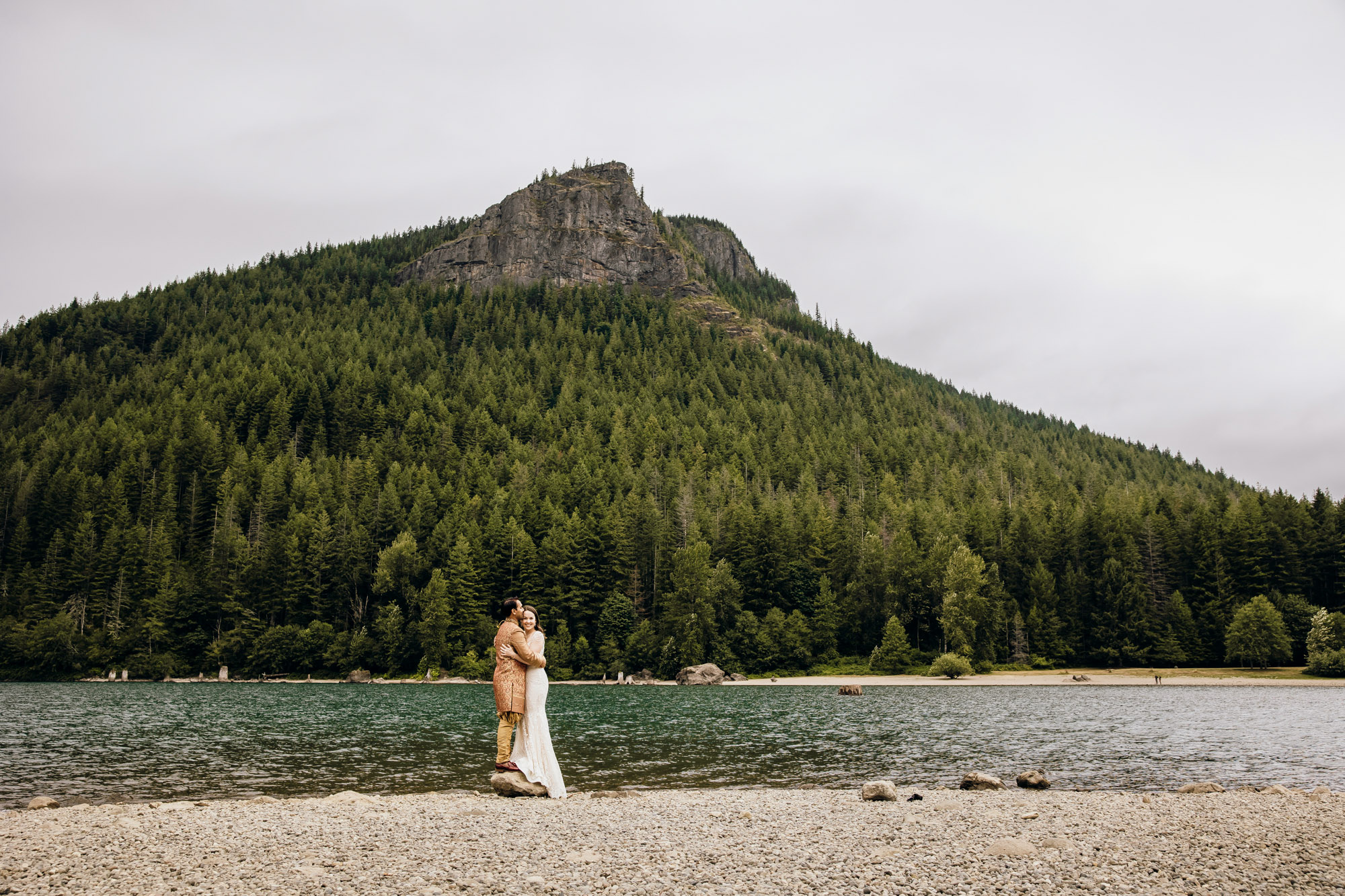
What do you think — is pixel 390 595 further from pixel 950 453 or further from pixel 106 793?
pixel 950 453

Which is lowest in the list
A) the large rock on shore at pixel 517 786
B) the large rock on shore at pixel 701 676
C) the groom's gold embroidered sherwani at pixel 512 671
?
the large rock on shore at pixel 701 676

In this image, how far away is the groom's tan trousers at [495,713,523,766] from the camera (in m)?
19.9

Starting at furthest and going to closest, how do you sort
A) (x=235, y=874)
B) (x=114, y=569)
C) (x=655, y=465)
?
(x=655, y=465) → (x=114, y=569) → (x=235, y=874)

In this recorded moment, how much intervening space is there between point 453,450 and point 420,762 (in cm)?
11332

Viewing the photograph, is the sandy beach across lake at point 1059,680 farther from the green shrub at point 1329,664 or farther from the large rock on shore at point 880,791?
the large rock on shore at point 880,791

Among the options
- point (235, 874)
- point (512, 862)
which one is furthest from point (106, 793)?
point (512, 862)

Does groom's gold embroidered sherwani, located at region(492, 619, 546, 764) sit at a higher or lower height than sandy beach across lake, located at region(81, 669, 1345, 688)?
higher

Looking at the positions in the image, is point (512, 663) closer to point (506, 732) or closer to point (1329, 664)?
point (506, 732)

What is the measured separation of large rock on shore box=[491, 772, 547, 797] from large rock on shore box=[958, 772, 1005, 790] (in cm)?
1348

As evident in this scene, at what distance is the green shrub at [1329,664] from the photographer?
81.8 metres

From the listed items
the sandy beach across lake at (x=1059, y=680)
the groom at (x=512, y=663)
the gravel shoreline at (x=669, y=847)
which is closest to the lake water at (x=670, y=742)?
the groom at (x=512, y=663)

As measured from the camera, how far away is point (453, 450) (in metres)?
139

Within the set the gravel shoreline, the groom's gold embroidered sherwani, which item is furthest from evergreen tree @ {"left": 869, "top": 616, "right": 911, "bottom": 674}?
the groom's gold embroidered sherwani

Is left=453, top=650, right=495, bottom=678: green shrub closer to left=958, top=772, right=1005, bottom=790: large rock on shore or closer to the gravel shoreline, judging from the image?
left=958, top=772, right=1005, bottom=790: large rock on shore
